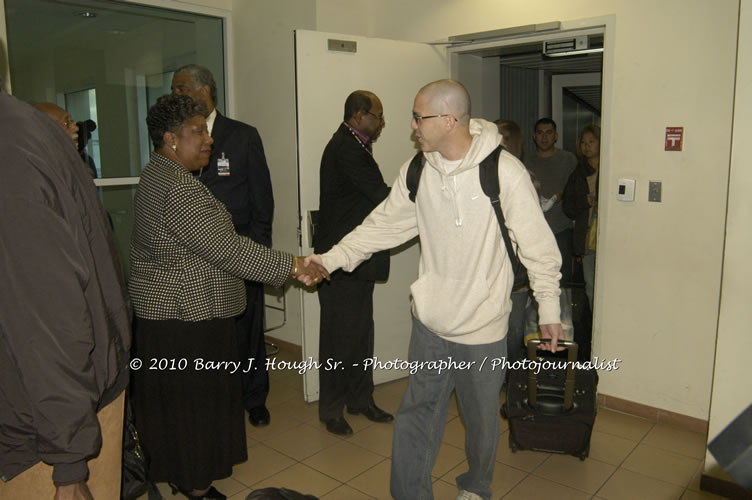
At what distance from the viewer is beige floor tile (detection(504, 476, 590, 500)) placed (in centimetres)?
269

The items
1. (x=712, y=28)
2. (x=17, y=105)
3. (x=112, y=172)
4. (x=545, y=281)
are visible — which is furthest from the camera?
(x=112, y=172)

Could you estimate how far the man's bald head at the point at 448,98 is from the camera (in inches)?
86.4

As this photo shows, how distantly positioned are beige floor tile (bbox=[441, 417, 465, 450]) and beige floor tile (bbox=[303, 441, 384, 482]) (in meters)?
0.41

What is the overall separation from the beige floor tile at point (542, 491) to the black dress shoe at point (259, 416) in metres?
1.42

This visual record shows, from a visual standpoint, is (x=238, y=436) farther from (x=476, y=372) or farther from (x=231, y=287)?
(x=476, y=372)

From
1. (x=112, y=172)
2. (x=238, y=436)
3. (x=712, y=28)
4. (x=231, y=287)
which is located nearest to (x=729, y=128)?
(x=712, y=28)

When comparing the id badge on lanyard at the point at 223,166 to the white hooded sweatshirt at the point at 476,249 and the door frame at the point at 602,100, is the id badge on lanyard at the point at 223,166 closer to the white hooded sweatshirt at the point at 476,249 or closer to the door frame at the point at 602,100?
the white hooded sweatshirt at the point at 476,249

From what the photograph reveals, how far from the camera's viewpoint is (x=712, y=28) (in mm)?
3023

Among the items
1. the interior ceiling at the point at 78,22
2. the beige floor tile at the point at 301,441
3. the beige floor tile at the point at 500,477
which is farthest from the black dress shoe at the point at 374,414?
the interior ceiling at the point at 78,22

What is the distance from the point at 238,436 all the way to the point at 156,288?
0.75m

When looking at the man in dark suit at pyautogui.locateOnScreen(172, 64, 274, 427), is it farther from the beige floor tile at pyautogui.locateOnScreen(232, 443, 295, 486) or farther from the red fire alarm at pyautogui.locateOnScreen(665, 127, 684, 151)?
the red fire alarm at pyautogui.locateOnScreen(665, 127, 684, 151)

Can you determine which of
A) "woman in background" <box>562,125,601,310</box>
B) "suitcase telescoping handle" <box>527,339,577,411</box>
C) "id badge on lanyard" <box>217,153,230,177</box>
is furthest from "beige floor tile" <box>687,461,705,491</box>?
"id badge on lanyard" <box>217,153,230,177</box>

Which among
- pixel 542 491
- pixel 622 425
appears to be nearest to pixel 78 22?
pixel 542 491

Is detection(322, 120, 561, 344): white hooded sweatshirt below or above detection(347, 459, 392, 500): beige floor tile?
above
